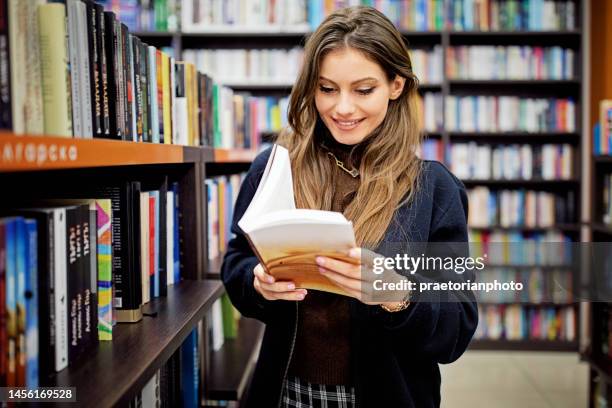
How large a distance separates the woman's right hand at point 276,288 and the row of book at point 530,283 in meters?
0.40

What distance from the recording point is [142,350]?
96 centimetres

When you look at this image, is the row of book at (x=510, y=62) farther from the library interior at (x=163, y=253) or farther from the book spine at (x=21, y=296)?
the book spine at (x=21, y=296)

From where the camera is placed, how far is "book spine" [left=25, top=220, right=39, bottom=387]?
76cm

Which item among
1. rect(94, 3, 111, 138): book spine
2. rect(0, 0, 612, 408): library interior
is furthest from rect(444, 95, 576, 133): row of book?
rect(94, 3, 111, 138): book spine

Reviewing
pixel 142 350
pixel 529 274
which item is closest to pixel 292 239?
pixel 142 350

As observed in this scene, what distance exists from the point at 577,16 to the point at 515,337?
2193 mm

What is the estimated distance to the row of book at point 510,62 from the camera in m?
3.86

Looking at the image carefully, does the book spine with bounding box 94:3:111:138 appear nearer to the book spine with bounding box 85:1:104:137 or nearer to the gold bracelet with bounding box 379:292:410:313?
the book spine with bounding box 85:1:104:137

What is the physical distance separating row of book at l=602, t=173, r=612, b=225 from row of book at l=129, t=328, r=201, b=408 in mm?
2047

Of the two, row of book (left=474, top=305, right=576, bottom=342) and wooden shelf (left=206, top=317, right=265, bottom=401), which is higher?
wooden shelf (left=206, top=317, right=265, bottom=401)

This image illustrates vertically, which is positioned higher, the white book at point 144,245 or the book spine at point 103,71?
the book spine at point 103,71

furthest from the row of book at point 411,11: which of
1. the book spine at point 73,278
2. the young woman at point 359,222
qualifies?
the book spine at point 73,278

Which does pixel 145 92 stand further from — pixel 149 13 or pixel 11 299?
pixel 149 13

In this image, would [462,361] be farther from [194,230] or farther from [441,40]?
[194,230]
